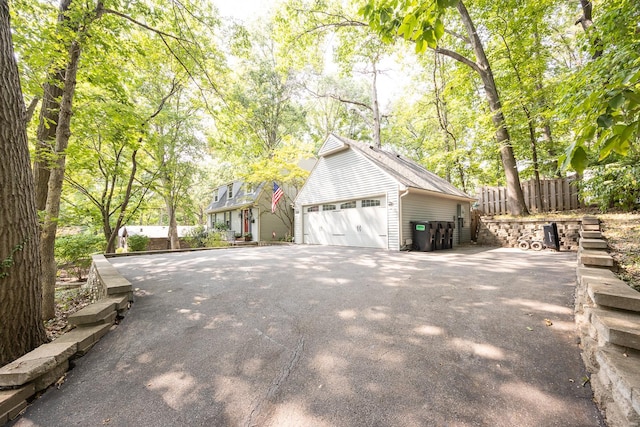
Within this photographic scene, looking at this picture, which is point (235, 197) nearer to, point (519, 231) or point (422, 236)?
point (422, 236)

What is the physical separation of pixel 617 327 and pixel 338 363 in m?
1.97

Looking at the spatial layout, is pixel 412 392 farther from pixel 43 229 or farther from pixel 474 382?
pixel 43 229

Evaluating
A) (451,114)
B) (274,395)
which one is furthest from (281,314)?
(451,114)

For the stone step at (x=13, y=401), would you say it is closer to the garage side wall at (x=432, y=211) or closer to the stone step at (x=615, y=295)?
the stone step at (x=615, y=295)

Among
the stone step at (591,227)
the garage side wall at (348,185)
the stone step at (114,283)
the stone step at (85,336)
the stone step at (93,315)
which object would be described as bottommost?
the stone step at (85,336)

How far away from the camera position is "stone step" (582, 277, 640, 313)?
6.00 feet

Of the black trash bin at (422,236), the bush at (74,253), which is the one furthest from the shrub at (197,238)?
the black trash bin at (422,236)

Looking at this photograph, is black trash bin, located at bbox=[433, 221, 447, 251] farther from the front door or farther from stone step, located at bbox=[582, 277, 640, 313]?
the front door

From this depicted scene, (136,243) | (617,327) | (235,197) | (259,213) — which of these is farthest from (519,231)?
(136,243)

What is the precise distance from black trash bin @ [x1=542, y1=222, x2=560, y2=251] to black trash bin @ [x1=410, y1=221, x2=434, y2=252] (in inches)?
145

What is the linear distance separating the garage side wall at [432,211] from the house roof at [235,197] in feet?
31.8

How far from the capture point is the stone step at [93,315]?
2730 millimetres

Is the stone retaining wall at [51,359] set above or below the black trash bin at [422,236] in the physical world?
below

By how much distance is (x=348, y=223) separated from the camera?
11250 millimetres
